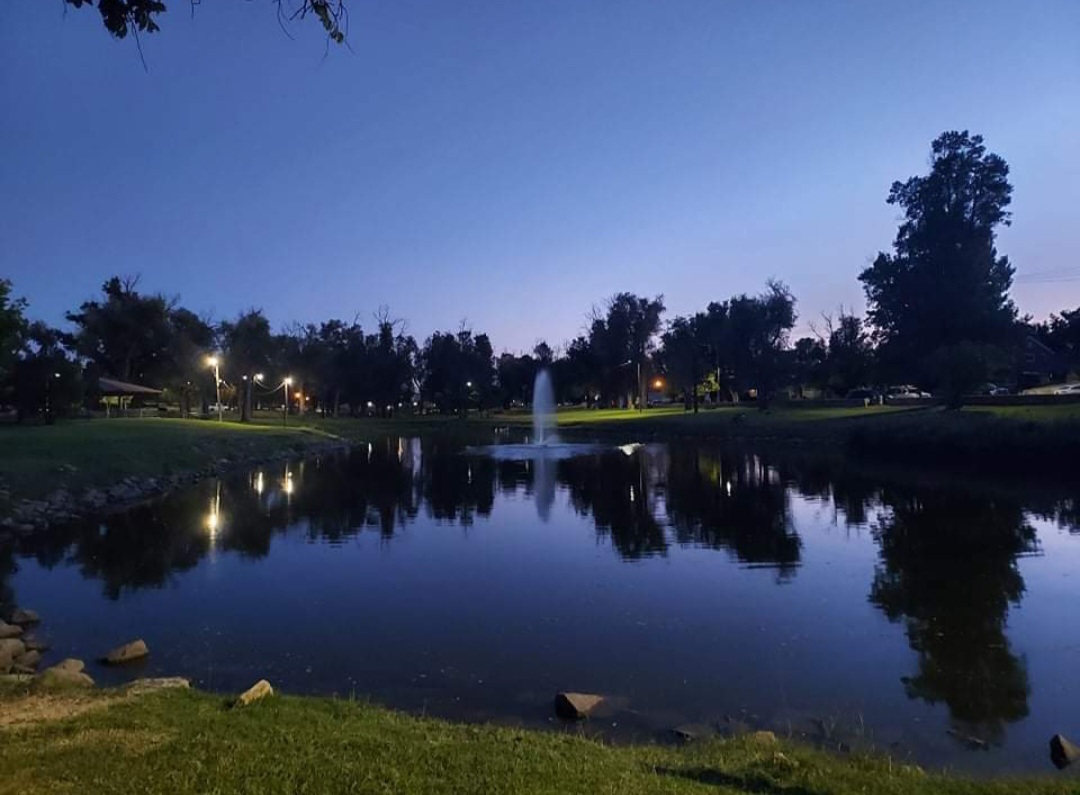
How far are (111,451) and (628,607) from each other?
2918cm

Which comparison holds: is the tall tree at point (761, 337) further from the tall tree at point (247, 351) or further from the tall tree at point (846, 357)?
the tall tree at point (247, 351)

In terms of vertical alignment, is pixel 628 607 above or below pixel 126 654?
below

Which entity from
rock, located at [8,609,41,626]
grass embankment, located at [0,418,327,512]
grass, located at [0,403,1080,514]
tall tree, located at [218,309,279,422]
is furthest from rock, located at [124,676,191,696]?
tall tree, located at [218,309,279,422]

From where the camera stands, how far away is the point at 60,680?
9555mm

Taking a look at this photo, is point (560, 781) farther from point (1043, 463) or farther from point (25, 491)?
point (1043, 463)

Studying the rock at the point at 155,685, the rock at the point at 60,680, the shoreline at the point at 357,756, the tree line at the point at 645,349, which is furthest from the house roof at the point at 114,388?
the shoreline at the point at 357,756

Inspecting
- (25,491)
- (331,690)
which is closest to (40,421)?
(25,491)

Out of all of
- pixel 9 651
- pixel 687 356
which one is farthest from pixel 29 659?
pixel 687 356

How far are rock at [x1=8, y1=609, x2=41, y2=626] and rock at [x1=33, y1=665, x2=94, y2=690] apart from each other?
16.1ft

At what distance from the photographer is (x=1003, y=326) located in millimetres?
56438

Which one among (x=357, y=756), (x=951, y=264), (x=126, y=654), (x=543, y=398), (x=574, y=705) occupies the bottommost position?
(x=574, y=705)

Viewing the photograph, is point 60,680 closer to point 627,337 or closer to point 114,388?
point 114,388

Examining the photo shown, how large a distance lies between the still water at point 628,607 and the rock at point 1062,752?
8.2 inches

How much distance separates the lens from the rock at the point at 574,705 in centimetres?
988
